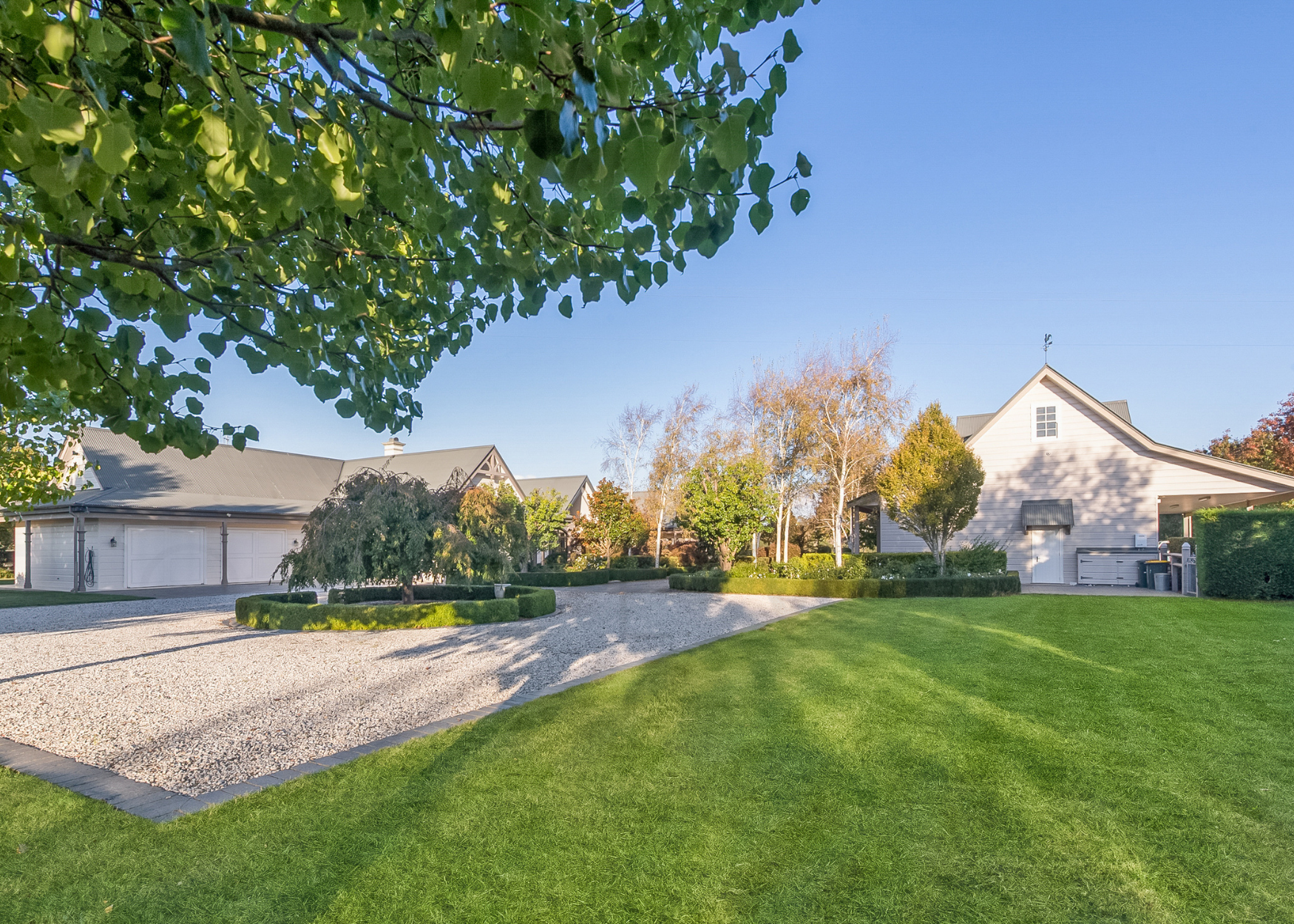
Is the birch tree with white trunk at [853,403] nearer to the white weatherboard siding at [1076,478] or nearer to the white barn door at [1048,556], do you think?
the white weatherboard siding at [1076,478]

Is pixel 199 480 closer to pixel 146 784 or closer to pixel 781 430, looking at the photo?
pixel 781 430

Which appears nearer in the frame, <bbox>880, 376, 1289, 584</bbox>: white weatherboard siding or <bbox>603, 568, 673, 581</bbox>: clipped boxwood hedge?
<bbox>880, 376, 1289, 584</bbox>: white weatherboard siding

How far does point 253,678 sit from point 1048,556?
23845mm

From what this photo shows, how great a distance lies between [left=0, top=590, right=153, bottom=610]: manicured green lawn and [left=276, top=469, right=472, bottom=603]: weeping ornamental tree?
8994 mm

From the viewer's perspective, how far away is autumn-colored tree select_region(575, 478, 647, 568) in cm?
3000

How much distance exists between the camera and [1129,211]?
13.3 metres

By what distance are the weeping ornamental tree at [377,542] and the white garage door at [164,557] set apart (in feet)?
41.2

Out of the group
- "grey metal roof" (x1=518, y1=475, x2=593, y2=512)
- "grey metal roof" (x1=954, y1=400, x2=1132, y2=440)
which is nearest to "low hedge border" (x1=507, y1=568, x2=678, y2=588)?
"grey metal roof" (x1=518, y1=475, x2=593, y2=512)

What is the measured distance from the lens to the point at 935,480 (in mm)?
19656

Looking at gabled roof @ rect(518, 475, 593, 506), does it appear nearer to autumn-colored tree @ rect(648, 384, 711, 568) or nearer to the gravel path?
autumn-colored tree @ rect(648, 384, 711, 568)

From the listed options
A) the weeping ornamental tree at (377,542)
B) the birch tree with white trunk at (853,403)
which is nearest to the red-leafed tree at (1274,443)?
the birch tree with white trunk at (853,403)

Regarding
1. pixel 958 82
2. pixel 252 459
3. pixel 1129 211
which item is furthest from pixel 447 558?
pixel 252 459

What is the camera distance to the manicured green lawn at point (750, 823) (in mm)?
2852

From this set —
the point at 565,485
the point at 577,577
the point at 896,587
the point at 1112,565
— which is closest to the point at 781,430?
the point at 577,577
